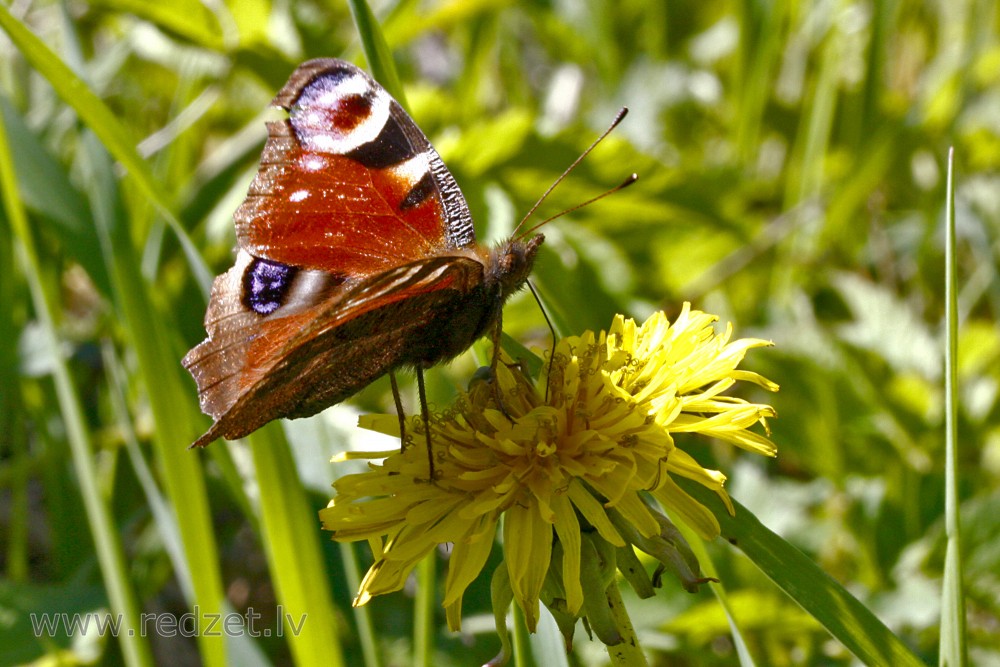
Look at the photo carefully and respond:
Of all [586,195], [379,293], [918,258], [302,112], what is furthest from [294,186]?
[918,258]

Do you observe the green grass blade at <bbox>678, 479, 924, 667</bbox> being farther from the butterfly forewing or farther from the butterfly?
the butterfly forewing

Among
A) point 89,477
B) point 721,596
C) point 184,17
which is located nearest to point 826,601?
point 721,596

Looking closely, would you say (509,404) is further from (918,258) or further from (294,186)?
(918,258)

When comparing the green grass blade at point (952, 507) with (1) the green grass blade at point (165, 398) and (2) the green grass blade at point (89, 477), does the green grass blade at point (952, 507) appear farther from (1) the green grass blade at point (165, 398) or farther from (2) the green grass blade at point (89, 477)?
(2) the green grass blade at point (89, 477)

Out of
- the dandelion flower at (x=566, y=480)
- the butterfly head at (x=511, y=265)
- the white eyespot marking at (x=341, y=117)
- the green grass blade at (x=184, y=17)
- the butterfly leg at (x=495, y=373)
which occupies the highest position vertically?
the green grass blade at (x=184, y=17)

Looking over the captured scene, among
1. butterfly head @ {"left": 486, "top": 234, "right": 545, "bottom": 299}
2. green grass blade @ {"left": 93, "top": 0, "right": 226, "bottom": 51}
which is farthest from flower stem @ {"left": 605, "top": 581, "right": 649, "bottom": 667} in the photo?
green grass blade @ {"left": 93, "top": 0, "right": 226, "bottom": 51}

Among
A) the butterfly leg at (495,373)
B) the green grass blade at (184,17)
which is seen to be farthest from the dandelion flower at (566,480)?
the green grass blade at (184,17)

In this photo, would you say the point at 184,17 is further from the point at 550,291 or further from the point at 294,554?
the point at 294,554
